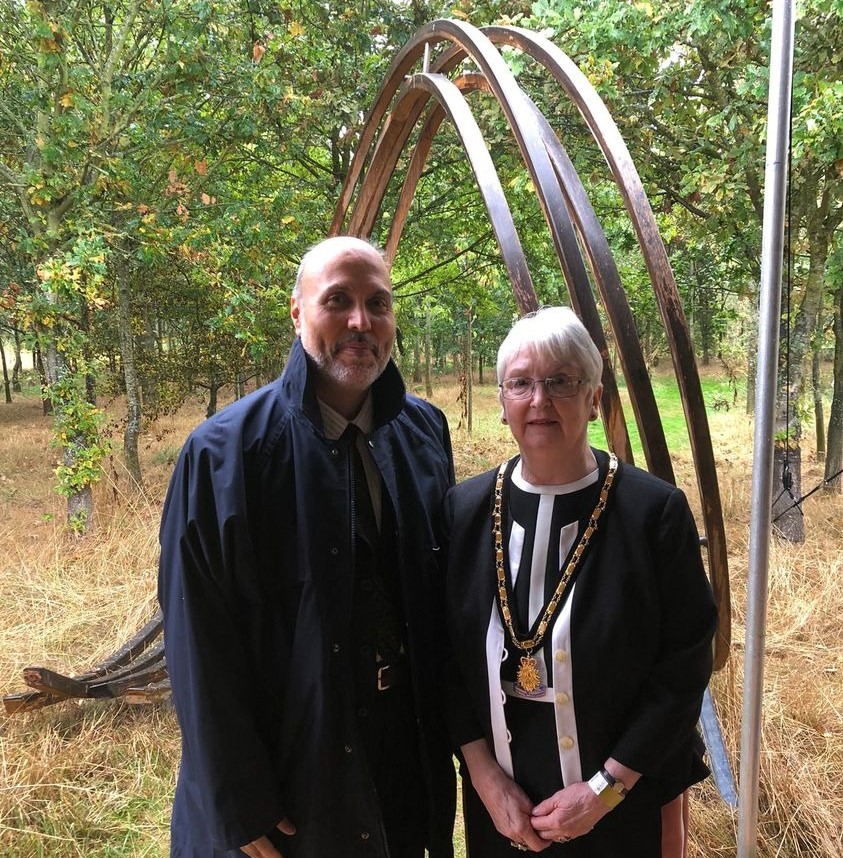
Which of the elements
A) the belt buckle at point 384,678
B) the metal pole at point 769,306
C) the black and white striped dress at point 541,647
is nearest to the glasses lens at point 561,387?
the black and white striped dress at point 541,647

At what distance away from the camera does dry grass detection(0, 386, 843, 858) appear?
2.43 metres

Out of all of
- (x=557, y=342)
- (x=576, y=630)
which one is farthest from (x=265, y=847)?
(x=557, y=342)

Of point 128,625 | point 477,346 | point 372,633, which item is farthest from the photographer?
point 477,346

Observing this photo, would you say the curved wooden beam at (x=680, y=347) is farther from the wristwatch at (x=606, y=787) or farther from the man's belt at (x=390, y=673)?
the man's belt at (x=390, y=673)

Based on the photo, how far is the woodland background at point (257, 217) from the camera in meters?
2.80

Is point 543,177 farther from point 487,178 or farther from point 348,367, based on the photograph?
point 348,367

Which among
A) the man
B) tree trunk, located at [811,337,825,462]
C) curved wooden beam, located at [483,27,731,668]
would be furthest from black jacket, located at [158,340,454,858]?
tree trunk, located at [811,337,825,462]

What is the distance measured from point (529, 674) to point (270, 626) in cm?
51

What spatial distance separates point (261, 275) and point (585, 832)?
457 cm

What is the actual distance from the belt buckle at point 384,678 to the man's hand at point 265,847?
31 cm

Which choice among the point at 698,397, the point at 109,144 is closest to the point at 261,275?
the point at 109,144

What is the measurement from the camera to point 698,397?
1.80m

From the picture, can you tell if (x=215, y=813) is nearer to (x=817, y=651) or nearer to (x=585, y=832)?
Answer: (x=585, y=832)

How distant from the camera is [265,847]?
130 cm
